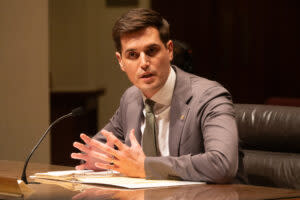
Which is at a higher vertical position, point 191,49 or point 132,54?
point 132,54

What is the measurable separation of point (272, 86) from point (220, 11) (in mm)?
1037

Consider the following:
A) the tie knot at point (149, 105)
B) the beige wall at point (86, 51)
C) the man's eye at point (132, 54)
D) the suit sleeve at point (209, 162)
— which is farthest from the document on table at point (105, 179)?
the beige wall at point (86, 51)

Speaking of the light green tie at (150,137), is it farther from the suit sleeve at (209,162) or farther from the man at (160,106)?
the suit sleeve at (209,162)

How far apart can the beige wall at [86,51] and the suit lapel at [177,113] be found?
430cm

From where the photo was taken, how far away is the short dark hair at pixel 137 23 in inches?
89.4

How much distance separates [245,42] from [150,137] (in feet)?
13.4

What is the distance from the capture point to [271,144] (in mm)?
2492

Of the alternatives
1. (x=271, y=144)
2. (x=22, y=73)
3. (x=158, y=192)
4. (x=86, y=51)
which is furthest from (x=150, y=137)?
(x=86, y=51)

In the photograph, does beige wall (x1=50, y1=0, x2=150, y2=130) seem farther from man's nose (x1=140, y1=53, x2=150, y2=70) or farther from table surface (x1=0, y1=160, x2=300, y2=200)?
table surface (x1=0, y1=160, x2=300, y2=200)

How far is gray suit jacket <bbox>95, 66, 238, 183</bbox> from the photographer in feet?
6.17

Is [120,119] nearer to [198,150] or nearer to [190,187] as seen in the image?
[198,150]

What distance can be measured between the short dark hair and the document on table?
58 centimetres

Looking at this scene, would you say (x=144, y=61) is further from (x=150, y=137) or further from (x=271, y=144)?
(x=271, y=144)

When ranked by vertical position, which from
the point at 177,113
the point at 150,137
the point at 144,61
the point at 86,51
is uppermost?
the point at 144,61
